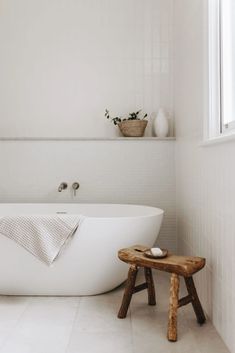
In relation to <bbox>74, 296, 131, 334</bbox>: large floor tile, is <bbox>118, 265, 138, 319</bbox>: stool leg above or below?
above

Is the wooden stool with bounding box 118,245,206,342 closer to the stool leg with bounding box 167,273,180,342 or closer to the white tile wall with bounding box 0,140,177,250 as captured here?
the stool leg with bounding box 167,273,180,342

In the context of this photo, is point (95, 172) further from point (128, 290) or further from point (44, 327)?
→ point (44, 327)

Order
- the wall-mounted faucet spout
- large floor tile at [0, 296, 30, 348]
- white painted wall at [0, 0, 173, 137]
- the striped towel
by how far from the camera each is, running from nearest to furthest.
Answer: large floor tile at [0, 296, 30, 348] < the striped towel < the wall-mounted faucet spout < white painted wall at [0, 0, 173, 137]

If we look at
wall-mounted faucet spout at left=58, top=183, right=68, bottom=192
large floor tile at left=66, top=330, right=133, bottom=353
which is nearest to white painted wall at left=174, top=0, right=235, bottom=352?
large floor tile at left=66, top=330, right=133, bottom=353

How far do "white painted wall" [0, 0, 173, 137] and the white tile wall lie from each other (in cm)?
20

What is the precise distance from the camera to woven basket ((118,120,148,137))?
3037 mm

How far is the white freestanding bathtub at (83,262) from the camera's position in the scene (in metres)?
2.13

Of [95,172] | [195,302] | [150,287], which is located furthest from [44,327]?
[95,172]

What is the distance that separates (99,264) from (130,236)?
26 cm

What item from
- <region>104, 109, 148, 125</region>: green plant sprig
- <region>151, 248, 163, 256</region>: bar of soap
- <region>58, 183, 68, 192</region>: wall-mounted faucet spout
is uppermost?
<region>104, 109, 148, 125</region>: green plant sprig

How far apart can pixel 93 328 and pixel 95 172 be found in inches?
60.5

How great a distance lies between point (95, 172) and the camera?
123 inches

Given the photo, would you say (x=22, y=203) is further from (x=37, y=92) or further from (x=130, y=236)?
(x=130, y=236)

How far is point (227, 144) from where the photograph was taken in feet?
5.37
